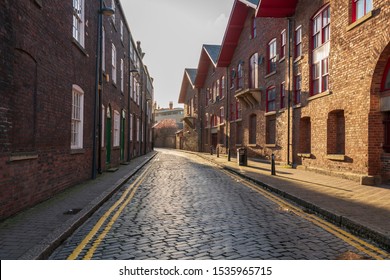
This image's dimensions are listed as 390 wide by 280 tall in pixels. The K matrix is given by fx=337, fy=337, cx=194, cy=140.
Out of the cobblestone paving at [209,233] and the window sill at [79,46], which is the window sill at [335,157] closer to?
the cobblestone paving at [209,233]

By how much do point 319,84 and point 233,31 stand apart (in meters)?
13.6

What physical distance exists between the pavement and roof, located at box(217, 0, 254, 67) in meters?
16.6

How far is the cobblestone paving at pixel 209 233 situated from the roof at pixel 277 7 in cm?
1199

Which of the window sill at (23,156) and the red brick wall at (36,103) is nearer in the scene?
the red brick wall at (36,103)

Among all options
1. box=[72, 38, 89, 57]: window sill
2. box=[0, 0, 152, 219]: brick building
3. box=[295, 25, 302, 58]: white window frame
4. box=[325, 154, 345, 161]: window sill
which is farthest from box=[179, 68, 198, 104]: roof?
box=[72, 38, 89, 57]: window sill

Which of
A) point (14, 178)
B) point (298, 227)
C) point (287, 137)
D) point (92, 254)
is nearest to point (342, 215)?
point (298, 227)

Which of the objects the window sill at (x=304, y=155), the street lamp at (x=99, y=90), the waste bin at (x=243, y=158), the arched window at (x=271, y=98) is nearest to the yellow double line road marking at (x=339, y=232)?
the street lamp at (x=99, y=90)

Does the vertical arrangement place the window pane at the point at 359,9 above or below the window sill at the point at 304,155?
above

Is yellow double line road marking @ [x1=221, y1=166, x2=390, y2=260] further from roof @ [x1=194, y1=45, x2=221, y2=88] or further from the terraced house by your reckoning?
roof @ [x1=194, y1=45, x2=221, y2=88]

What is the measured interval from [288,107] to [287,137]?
1.55 m

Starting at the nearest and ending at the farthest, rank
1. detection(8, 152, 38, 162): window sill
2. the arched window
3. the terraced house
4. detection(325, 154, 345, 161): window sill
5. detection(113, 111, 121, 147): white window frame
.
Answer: detection(8, 152, 38, 162): window sill
the terraced house
detection(325, 154, 345, 161): window sill
detection(113, 111, 121, 147): white window frame
the arched window

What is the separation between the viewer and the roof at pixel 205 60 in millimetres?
34072

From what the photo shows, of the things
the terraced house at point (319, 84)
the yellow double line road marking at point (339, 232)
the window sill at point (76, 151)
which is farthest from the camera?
the terraced house at point (319, 84)

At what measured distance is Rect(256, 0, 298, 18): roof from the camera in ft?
55.8
